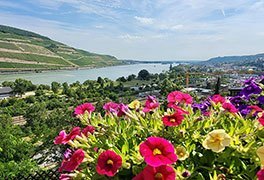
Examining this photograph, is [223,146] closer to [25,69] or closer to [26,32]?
[25,69]

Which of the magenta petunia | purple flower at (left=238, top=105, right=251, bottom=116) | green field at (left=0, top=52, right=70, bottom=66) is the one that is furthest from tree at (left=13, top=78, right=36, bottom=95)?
purple flower at (left=238, top=105, right=251, bottom=116)

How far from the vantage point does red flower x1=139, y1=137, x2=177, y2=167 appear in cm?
84

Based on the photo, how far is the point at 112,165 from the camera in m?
0.95

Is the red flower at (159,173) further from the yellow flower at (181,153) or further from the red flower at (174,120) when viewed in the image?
the red flower at (174,120)

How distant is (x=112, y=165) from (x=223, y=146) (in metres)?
0.37

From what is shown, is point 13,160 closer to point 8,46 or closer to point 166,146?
point 166,146

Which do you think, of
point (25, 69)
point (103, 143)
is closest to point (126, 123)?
point (103, 143)

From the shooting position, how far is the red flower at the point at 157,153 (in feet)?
2.75

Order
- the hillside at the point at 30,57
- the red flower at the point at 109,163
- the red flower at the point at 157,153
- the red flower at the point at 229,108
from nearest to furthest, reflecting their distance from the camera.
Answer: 1. the red flower at the point at 157,153
2. the red flower at the point at 109,163
3. the red flower at the point at 229,108
4. the hillside at the point at 30,57

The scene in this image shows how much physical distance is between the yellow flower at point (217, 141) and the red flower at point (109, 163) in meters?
0.30

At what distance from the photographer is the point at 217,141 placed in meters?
0.98

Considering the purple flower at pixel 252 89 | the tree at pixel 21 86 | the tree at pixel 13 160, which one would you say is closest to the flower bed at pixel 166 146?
the purple flower at pixel 252 89

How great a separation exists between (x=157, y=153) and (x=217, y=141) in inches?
9.5

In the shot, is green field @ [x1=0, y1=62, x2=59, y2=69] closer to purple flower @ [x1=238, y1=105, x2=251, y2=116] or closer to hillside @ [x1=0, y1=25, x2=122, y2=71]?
hillside @ [x1=0, y1=25, x2=122, y2=71]
